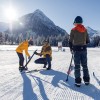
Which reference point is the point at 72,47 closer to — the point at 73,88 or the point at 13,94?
the point at 73,88

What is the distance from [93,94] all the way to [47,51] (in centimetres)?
633

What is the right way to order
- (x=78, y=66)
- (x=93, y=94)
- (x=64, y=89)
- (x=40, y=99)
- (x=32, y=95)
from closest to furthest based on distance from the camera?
1. (x=40, y=99)
2. (x=32, y=95)
3. (x=93, y=94)
4. (x=64, y=89)
5. (x=78, y=66)

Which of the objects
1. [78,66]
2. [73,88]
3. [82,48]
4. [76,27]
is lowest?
[73,88]

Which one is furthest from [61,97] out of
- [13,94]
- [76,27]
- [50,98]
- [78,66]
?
[76,27]

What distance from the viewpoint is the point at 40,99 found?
550 centimetres

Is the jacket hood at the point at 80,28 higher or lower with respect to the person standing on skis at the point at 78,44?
higher

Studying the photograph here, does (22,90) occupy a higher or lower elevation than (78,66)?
lower

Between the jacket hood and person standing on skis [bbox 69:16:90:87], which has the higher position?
the jacket hood

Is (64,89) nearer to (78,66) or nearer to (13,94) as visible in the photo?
(78,66)

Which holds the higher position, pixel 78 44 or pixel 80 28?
pixel 80 28

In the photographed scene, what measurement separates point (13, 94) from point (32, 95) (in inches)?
18.2

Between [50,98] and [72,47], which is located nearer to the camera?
[50,98]

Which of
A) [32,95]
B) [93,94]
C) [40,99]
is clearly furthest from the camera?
[93,94]

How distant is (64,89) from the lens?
6.80 metres
